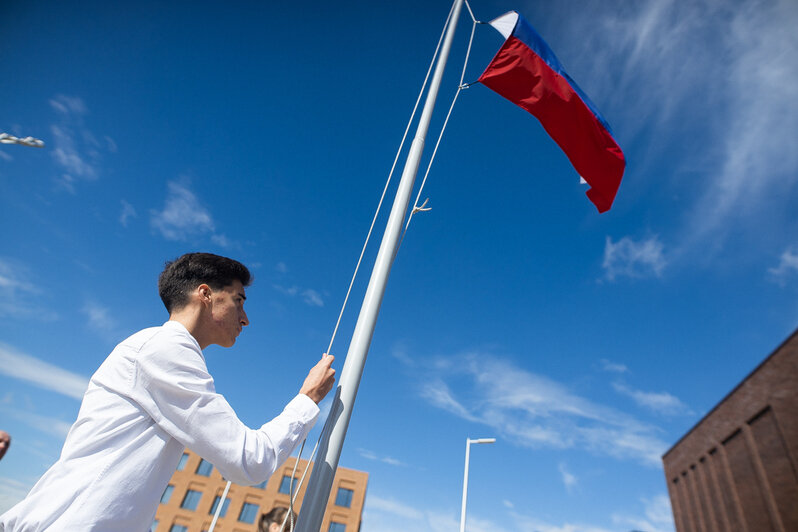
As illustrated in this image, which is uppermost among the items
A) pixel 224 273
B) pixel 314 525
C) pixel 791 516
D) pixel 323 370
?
pixel 791 516

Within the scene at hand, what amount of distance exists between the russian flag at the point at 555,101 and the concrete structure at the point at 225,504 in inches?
1749

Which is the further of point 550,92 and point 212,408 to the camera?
point 550,92

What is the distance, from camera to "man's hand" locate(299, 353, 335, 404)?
200 cm

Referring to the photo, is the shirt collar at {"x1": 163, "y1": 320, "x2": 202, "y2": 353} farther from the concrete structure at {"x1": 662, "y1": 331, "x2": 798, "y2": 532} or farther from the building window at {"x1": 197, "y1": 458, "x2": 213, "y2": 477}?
the building window at {"x1": 197, "y1": 458, "x2": 213, "y2": 477}

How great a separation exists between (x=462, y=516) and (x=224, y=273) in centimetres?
1780

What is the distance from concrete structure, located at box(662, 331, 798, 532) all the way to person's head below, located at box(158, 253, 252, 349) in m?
29.4

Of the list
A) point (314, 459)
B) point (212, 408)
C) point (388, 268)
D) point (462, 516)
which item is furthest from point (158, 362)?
point (462, 516)

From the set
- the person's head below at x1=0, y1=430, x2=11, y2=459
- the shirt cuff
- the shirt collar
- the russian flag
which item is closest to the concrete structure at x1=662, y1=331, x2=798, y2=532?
the russian flag

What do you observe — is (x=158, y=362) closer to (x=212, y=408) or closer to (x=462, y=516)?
(x=212, y=408)

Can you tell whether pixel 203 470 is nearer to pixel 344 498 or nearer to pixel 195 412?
pixel 344 498

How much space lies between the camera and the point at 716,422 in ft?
98.2

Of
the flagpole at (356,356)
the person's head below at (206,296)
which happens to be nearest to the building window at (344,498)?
the flagpole at (356,356)

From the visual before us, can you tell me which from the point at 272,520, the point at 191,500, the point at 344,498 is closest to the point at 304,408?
the point at 272,520

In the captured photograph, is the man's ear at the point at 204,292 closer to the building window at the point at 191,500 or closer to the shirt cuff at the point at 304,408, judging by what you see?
the shirt cuff at the point at 304,408
